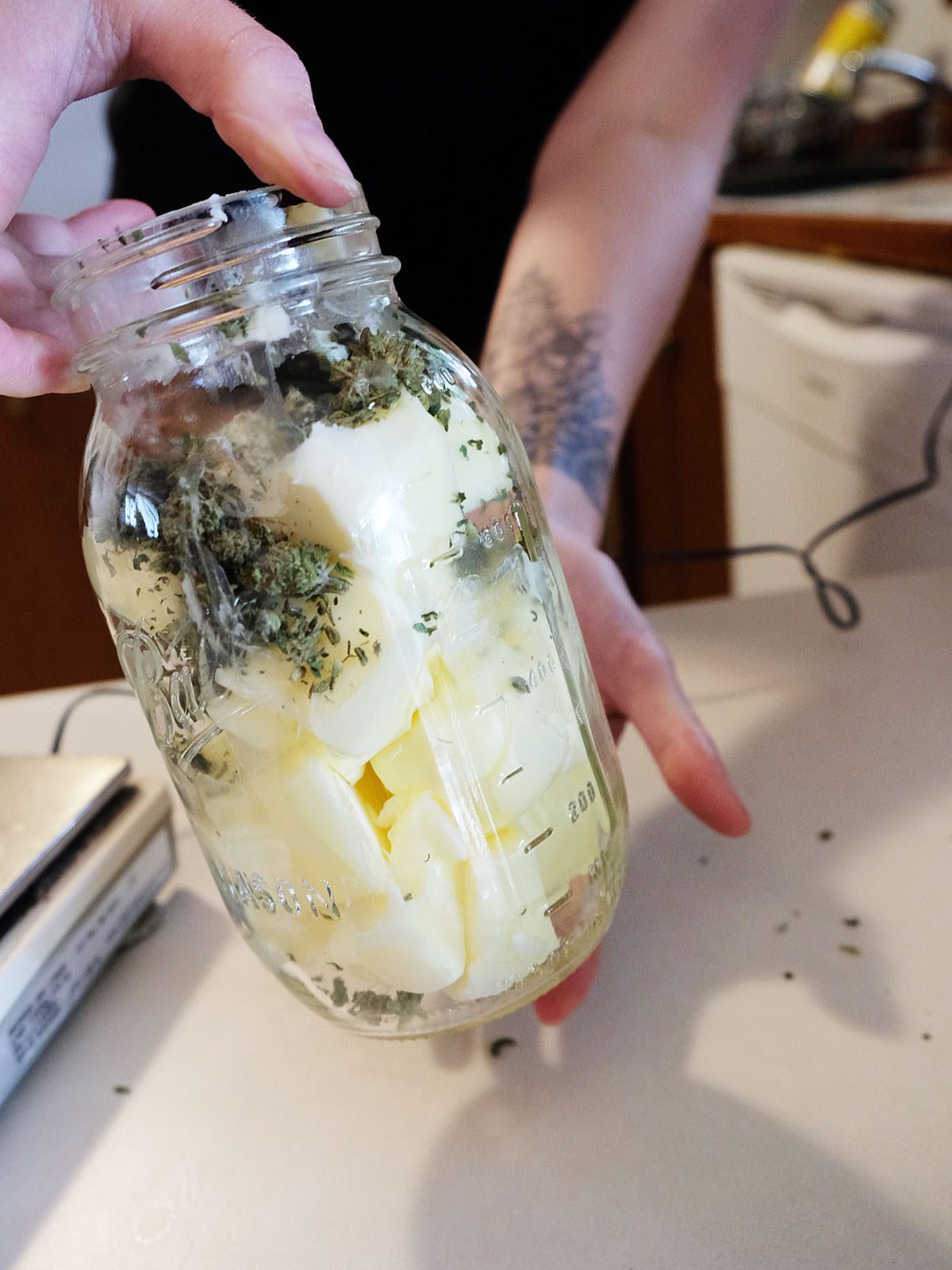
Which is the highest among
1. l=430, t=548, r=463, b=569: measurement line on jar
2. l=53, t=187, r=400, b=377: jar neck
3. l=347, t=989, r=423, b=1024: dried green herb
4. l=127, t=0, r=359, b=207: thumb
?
l=127, t=0, r=359, b=207: thumb

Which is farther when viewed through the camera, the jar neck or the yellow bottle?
the yellow bottle

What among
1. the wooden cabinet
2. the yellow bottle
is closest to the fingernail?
the wooden cabinet

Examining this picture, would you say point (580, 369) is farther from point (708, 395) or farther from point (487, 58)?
point (708, 395)

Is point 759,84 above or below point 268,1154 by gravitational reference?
above

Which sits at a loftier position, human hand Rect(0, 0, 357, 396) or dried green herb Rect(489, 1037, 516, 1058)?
human hand Rect(0, 0, 357, 396)

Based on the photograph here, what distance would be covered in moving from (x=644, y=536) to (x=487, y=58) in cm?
128

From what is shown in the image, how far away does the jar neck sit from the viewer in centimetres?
31

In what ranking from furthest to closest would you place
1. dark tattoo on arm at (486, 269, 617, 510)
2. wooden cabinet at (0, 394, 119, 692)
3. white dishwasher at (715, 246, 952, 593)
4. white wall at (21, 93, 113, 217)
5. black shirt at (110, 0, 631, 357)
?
1. wooden cabinet at (0, 394, 119, 692)
2. white wall at (21, 93, 113, 217)
3. white dishwasher at (715, 246, 952, 593)
4. black shirt at (110, 0, 631, 357)
5. dark tattoo on arm at (486, 269, 617, 510)

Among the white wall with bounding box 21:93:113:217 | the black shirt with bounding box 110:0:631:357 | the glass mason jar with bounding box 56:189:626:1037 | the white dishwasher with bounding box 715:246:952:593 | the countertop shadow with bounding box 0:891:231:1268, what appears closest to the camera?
the glass mason jar with bounding box 56:189:626:1037

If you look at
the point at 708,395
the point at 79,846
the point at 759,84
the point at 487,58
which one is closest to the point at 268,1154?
the point at 79,846

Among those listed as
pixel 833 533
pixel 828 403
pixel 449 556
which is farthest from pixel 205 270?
pixel 828 403

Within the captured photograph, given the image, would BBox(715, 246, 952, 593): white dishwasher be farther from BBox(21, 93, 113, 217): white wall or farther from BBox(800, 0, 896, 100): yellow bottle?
BBox(21, 93, 113, 217): white wall

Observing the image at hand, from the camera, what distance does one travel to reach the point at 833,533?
0.90m

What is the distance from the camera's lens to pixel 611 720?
1.76ft
